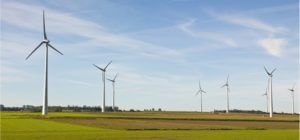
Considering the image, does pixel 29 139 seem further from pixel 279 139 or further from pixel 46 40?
pixel 46 40

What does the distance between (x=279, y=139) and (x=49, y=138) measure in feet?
76.7

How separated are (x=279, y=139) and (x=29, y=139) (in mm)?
25177

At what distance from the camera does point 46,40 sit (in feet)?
427

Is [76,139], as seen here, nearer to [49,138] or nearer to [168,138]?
[49,138]

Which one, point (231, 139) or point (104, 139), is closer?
point (104, 139)

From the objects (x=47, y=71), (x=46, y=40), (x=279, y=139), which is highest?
(x=46, y=40)

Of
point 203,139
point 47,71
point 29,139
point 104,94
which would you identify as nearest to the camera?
point 29,139

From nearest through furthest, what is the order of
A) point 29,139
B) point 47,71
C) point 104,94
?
point 29,139 → point 47,71 → point 104,94

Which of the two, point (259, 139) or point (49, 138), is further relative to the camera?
point (259, 139)

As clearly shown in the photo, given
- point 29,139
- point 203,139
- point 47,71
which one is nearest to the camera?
point 29,139

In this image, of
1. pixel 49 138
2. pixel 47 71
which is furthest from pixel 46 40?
pixel 49 138

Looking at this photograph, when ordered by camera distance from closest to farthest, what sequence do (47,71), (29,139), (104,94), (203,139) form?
(29,139), (203,139), (47,71), (104,94)

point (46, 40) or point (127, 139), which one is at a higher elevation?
point (46, 40)

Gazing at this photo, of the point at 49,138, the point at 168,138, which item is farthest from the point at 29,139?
the point at 168,138
